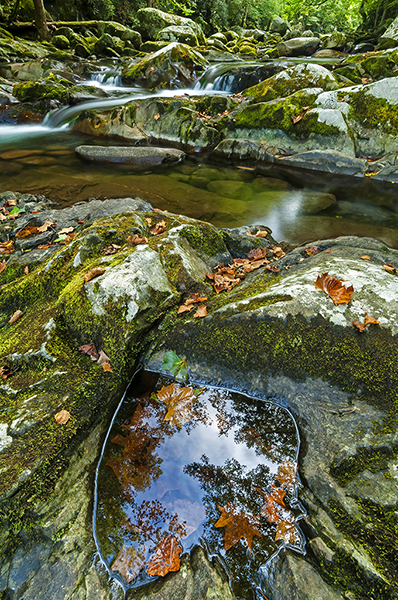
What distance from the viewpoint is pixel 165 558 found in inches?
67.0

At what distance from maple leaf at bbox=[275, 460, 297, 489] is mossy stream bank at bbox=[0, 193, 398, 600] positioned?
68mm

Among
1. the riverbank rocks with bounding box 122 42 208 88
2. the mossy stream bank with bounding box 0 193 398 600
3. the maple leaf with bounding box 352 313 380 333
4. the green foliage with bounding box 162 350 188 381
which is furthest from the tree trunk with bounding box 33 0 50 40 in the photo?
the maple leaf with bounding box 352 313 380 333

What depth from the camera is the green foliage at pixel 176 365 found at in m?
2.70

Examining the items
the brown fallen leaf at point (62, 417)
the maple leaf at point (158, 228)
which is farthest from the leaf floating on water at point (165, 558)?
the maple leaf at point (158, 228)

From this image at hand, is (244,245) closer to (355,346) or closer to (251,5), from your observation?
(355,346)

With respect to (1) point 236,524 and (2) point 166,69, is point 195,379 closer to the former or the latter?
(1) point 236,524

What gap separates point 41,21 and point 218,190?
81.2ft

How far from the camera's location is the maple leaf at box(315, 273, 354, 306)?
2539 mm

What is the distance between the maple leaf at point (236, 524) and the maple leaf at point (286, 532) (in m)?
0.12

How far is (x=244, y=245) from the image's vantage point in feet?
14.1

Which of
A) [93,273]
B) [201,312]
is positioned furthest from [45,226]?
[201,312]

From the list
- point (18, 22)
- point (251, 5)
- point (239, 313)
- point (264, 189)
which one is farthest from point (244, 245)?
point (251, 5)

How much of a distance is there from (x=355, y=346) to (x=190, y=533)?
69.8 inches

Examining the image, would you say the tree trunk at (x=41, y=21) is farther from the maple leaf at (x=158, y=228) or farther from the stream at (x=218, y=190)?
the maple leaf at (x=158, y=228)
